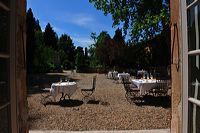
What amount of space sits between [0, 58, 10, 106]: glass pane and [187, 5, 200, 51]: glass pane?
1.67 metres

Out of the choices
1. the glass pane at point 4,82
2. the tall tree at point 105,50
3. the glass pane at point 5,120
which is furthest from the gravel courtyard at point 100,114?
the tall tree at point 105,50

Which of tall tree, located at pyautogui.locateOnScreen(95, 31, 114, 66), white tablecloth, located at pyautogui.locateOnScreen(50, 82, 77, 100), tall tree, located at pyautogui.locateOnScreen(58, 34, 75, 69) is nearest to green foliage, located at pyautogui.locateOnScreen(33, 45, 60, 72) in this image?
tall tree, located at pyautogui.locateOnScreen(95, 31, 114, 66)

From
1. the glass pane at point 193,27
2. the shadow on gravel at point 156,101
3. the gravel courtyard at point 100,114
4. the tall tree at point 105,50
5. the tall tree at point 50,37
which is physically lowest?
the gravel courtyard at point 100,114

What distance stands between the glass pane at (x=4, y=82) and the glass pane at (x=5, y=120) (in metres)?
0.09

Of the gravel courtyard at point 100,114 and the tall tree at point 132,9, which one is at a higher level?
the tall tree at point 132,9

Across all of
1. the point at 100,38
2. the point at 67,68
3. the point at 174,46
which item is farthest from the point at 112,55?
the point at 174,46

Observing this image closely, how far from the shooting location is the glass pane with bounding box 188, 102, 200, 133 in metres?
3.13

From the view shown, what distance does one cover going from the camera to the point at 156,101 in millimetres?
14562

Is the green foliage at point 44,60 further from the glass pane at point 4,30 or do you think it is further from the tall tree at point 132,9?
the glass pane at point 4,30

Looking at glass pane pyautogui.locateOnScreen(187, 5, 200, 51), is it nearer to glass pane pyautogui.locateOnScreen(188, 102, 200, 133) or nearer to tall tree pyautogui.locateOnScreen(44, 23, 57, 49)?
glass pane pyautogui.locateOnScreen(188, 102, 200, 133)

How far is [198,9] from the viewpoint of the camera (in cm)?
307

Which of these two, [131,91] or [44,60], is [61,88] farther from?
[44,60]

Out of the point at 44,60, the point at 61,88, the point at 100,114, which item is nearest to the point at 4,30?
the point at 100,114

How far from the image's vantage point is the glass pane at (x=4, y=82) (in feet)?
11.0
